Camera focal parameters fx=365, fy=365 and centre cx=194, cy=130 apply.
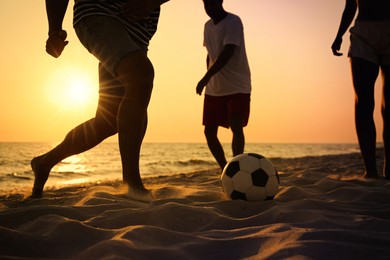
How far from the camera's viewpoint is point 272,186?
2.71 metres

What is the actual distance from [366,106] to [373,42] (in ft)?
2.19

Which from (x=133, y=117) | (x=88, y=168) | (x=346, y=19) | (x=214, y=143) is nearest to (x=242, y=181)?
(x=133, y=117)

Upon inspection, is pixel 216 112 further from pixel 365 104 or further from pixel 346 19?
pixel 346 19

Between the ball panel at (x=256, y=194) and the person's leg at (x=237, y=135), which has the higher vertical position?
the person's leg at (x=237, y=135)

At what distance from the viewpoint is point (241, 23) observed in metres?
4.36

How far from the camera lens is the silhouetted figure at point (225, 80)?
416 cm

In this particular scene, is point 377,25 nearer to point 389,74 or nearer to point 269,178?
point 389,74

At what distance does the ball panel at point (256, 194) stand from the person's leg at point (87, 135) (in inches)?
48.5

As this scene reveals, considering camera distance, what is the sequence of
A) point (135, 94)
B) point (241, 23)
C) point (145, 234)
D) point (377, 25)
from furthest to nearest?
point (241, 23) → point (377, 25) → point (135, 94) → point (145, 234)

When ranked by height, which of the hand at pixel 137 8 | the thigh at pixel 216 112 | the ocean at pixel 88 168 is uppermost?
the hand at pixel 137 8

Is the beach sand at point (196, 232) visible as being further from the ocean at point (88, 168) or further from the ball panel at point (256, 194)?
the ocean at point (88, 168)

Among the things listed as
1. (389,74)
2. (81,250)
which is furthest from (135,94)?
(389,74)

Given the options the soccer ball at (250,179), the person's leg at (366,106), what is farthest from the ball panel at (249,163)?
the person's leg at (366,106)

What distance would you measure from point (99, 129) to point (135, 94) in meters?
0.57
